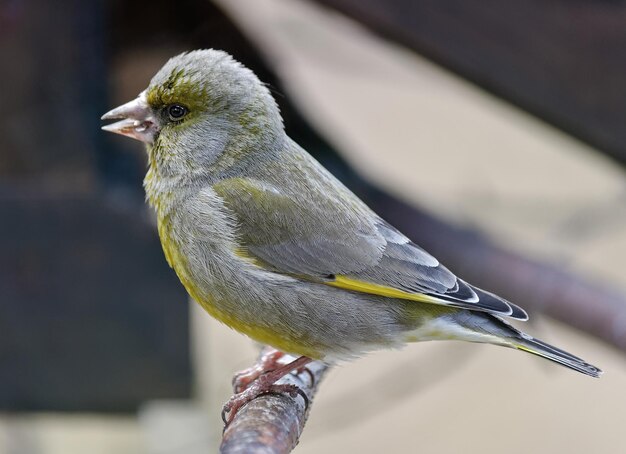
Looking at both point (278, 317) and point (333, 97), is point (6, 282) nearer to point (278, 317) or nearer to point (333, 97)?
point (278, 317)

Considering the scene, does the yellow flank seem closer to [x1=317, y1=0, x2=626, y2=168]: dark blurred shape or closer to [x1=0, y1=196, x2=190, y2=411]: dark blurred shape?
[x1=317, y1=0, x2=626, y2=168]: dark blurred shape

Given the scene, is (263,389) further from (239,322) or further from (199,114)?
(199,114)

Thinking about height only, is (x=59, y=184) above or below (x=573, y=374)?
below

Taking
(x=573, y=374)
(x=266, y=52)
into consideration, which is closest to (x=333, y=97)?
(x=573, y=374)

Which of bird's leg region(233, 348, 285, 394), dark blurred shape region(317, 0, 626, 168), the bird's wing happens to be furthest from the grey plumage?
dark blurred shape region(317, 0, 626, 168)

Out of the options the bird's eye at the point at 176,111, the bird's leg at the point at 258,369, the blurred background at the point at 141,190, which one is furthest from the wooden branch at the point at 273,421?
the blurred background at the point at 141,190

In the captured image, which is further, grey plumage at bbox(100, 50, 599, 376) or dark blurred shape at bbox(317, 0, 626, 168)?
dark blurred shape at bbox(317, 0, 626, 168)
